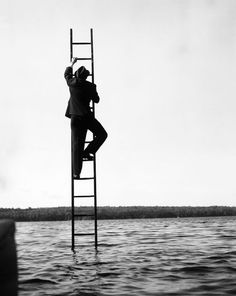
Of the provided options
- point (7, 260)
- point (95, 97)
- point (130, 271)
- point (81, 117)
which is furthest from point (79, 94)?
point (7, 260)

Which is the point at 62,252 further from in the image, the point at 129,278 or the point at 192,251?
the point at 129,278

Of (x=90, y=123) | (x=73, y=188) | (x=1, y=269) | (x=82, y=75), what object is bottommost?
(x=1, y=269)

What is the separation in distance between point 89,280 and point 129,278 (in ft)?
2.29

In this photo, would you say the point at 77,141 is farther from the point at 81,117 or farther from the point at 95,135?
the point at 81,117

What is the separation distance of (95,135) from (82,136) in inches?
12.6

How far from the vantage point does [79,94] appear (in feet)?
33.1

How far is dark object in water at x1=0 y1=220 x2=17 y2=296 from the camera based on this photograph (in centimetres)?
362

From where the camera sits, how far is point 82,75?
10.2 meters

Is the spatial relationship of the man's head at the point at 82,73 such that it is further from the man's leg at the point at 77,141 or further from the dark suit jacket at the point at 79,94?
the man's leg at the point at 77,141

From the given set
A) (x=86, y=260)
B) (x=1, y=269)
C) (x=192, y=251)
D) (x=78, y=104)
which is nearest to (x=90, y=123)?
(x=78, y=104)

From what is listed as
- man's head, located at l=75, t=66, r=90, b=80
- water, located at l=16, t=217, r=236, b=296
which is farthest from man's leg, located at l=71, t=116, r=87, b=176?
water, located at l=16, t=217, r=236, b=296

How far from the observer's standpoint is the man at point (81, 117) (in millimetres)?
10102

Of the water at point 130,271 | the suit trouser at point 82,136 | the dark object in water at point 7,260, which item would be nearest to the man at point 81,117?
the suit trouser at point 82,136

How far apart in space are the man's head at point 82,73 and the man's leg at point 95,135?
1.00 meters
